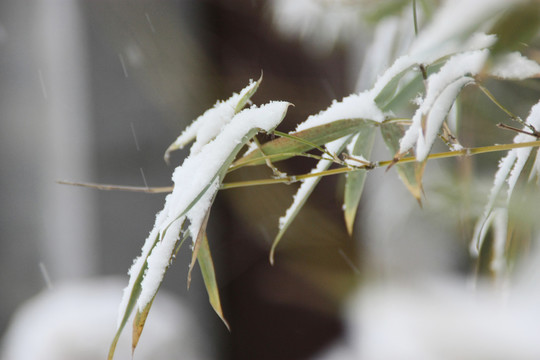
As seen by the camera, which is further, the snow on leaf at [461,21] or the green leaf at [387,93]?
the green leaf at [387,93]

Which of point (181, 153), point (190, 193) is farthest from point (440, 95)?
point (181, 153)

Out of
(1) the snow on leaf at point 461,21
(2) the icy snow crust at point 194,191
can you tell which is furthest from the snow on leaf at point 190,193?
(1) the snow on leaf at point 461,21

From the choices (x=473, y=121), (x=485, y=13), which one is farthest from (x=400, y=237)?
(x=485, y=13)

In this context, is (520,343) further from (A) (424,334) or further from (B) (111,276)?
(B) (111,276)

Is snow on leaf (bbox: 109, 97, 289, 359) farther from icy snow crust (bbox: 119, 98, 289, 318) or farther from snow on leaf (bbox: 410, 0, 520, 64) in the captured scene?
snow on leaf (bbox: 410, 0, 520, 64)

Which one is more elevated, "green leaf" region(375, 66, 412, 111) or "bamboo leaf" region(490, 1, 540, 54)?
"green leaf" region(375, 66, 412, 111)

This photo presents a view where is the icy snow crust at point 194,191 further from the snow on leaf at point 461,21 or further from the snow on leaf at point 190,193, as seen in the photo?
the snow on leaf at point 461,21

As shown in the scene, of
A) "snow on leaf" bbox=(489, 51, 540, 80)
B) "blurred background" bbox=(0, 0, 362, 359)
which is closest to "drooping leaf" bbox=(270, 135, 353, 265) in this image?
"snow on leaf" bbox=(489, 51, 540, 80)
